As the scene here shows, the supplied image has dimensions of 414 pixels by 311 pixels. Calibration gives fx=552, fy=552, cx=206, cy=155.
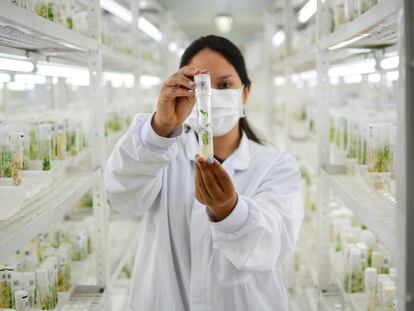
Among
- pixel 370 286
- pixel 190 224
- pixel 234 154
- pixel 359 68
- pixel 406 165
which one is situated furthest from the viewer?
pixel 359 68

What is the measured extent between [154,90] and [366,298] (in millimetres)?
5233

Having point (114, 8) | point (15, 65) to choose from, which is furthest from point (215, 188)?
point (114, 8)

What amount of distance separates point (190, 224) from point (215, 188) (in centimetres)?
50

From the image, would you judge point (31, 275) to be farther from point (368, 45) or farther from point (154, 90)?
point (154, 90)

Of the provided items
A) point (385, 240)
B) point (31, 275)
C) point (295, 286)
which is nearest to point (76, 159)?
point (31, 275)

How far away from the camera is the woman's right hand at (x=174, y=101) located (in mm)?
1897

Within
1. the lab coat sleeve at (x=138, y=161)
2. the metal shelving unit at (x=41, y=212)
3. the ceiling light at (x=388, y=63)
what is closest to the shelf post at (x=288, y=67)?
the ceiling light at (x=388, y=63)

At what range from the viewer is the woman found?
1892 mm

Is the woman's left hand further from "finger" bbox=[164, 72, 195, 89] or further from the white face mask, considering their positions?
the white face mask

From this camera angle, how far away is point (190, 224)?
2158 millimetres

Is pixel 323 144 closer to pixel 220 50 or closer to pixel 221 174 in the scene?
pixel 220 50

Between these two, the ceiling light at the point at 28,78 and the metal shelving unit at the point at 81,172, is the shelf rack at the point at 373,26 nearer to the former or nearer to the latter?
the metal shelving unit at the point at 81,172

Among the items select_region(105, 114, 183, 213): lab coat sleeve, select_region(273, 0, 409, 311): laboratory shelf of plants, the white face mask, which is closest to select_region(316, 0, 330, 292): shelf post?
select_region(273, 0, 409, 311): laboratory shelf of plants

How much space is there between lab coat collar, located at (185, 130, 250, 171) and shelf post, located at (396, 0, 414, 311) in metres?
0.94
